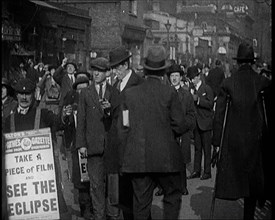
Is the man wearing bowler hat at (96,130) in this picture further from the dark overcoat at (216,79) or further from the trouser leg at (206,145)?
the dark overcoat at (216,79)

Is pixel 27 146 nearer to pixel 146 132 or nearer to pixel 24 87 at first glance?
pixel 24 87

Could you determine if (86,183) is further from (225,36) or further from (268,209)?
(225,36)

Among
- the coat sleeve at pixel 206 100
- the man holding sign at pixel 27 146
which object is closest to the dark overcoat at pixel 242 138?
the man holding sign at pixel 27 146

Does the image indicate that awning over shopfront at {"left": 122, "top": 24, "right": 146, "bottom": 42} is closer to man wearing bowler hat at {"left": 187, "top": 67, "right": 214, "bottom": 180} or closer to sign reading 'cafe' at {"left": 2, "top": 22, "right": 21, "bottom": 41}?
sign reading 'cafe' at {"left": 2, "top": 22, "right": 21, "bottom": 41}

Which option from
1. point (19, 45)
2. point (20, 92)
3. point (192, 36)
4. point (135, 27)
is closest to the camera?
point (20, 92)

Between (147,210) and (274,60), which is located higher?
(274,60)

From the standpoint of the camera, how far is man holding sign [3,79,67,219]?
6000mm

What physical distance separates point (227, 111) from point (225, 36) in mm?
11320

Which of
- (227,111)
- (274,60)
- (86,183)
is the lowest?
(86,183)

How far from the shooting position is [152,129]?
5570mm

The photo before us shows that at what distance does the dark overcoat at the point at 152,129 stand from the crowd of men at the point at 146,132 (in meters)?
0.01

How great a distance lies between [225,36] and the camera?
1739 cm

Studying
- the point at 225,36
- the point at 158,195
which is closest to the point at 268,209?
the point at 158,195

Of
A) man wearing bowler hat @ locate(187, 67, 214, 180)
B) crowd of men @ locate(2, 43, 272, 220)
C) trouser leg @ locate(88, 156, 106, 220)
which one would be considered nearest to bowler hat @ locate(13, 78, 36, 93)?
crowd of men @ locate(2, 43, 272, 220)
